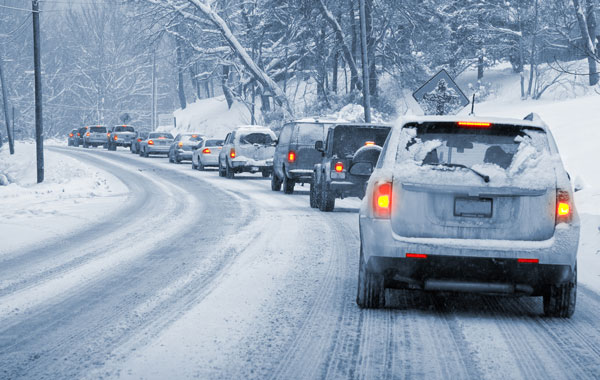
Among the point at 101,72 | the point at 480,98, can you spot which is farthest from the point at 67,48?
the point at 480,98

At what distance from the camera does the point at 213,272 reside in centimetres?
945

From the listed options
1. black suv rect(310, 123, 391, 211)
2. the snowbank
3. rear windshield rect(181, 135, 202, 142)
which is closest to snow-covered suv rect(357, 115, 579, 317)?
black suv rect(310, 123, 391, 211)

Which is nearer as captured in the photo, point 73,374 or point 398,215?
point 73,374

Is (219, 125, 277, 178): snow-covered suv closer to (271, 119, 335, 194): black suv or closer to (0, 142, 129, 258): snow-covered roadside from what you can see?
(0, 142, 129, 258): snow-covered roadside

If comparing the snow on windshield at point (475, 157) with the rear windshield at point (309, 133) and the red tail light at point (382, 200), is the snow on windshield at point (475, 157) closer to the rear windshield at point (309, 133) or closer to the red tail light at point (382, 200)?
the red tail light at point (382, 200)

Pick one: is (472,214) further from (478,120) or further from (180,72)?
(180,72)

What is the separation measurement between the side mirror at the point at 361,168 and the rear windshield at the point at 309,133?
39.9 feet

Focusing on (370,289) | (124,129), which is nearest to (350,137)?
(370,289)

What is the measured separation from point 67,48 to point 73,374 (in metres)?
101

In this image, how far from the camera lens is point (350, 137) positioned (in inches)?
679

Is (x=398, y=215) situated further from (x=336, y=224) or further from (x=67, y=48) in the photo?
(x=67, y=48)

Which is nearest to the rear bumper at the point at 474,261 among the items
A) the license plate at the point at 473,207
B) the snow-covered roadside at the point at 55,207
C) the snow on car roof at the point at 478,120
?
the license plate at the point at 473,207

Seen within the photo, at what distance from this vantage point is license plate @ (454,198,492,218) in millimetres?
6812

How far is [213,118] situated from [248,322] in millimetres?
67522
